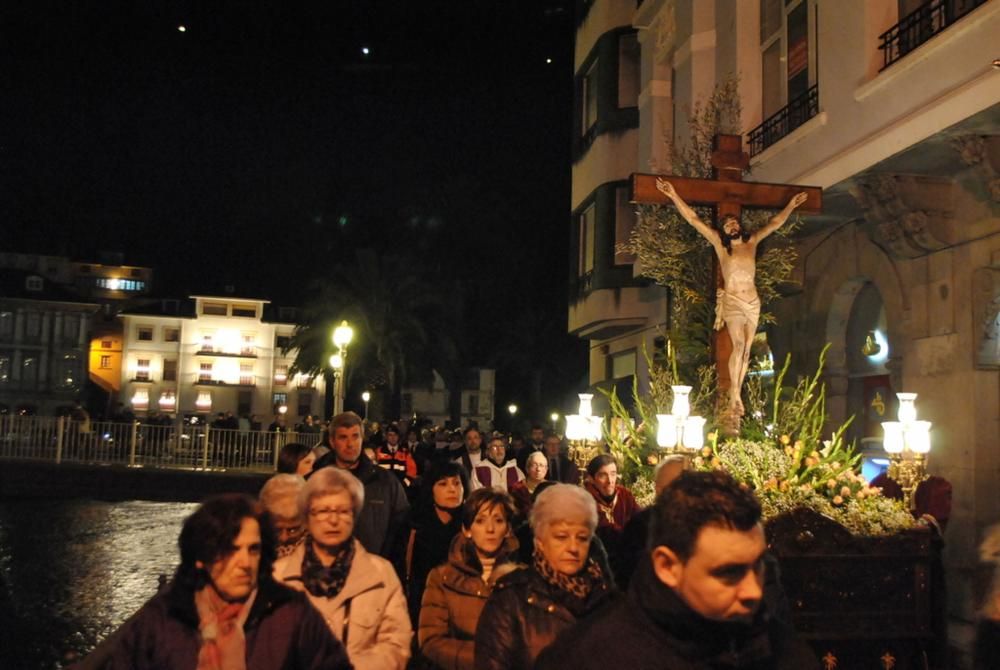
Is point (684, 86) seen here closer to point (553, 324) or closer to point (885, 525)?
point (885, 525)

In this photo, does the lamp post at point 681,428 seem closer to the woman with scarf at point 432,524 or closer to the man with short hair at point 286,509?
the woman with scarf at point 432,524

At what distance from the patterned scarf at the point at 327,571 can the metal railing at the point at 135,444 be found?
23.4m

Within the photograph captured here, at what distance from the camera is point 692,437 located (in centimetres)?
702

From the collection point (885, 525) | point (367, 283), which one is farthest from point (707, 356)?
point (367, 283)

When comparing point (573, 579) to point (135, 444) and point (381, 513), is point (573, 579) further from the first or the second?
point (135, 444)

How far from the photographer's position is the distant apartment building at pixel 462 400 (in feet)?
252

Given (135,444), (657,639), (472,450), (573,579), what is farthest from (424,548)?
(135,444)

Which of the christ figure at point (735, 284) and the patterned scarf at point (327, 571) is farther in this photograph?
A: the christ figure at point (735, 284)

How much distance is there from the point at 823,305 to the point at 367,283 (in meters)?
30.9

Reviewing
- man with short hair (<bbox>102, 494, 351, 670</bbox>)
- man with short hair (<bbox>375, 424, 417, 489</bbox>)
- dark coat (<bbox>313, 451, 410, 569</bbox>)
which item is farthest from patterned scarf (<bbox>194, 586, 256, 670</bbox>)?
man with short hair (<bbox>375, 424, 417, 489</bbox>)

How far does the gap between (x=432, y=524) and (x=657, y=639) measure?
13.5ft

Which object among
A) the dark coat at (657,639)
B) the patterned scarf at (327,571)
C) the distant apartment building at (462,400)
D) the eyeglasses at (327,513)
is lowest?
the patterned scarf at (327,571)

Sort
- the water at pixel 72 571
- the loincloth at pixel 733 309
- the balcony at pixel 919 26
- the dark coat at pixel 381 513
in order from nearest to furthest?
the dark coat at pixel 381 513 < the loincloth at pixel 733 309 < the water at pixel 72 571 < the balcony at pixel 919 26

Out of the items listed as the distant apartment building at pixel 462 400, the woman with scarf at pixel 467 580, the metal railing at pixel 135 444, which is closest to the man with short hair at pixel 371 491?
the woman with scarf at pixel 467 580
